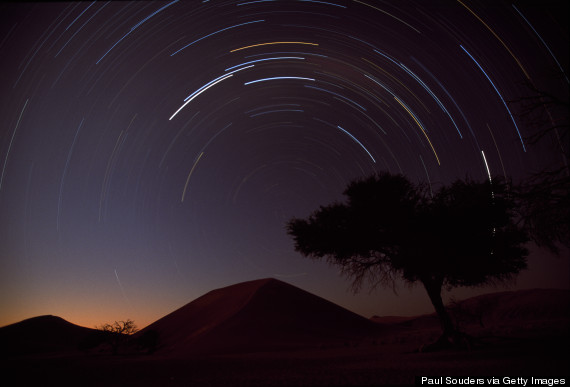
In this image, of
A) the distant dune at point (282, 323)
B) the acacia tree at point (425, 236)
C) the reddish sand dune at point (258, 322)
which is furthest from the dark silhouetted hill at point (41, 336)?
the acacia tree at point (425, 236)

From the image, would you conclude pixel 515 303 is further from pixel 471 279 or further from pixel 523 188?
pixel 523 188

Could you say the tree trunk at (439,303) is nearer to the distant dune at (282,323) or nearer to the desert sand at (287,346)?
the desert sand at (287,346)

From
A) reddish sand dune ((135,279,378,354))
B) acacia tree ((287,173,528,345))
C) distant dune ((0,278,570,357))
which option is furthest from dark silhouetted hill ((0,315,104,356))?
acacia tree ((287,173,528,345))

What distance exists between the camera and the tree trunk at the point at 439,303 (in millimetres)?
15438

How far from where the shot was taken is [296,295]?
45.7 m

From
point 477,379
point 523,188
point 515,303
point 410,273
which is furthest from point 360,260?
point 515,303

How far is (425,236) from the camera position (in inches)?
631

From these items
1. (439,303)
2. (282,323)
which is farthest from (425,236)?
(282,323)

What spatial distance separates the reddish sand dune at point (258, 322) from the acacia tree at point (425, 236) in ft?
43.3

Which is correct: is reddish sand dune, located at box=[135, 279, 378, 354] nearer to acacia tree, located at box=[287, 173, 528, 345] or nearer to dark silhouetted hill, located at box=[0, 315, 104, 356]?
acacia tree, located at box=[287, 173, 528, 345]

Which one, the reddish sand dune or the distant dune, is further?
the reddish sand dune

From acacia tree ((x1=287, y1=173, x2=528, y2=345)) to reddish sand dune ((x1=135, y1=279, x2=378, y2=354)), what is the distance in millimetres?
13198

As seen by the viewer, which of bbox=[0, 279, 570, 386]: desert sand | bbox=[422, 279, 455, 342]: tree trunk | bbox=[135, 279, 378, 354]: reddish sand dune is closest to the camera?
bbox=[0, 279, 570, 386]: desert sand

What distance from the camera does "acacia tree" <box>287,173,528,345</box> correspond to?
614 inches
